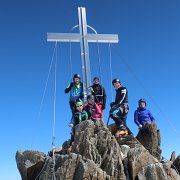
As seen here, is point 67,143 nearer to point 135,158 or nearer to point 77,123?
point 77,123

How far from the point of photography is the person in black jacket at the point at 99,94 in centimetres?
2178

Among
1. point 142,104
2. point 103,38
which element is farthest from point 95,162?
point 103,38

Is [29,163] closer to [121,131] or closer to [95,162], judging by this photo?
[95,162]

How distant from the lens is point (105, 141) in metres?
18.2

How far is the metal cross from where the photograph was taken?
902 inches

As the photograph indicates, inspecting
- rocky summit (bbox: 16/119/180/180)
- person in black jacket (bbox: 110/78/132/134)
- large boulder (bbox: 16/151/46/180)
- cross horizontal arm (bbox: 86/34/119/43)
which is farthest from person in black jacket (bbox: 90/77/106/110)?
large boulder (bbox: 16/151/46/180)

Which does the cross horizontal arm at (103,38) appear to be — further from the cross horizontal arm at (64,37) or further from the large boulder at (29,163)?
the large boulder at (29,163)

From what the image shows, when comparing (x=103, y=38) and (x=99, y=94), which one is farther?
(x=103, y=38)

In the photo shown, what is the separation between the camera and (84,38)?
23922 millimetres

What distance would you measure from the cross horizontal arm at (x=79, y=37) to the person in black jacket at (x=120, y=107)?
4.07 m

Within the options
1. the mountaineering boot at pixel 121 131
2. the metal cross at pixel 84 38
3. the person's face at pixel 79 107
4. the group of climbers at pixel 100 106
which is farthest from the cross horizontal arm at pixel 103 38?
the mountaineering boot at pixel 121 131

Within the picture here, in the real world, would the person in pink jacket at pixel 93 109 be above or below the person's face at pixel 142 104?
below

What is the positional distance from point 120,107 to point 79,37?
5.67 m

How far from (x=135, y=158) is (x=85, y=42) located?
9.24 metres
